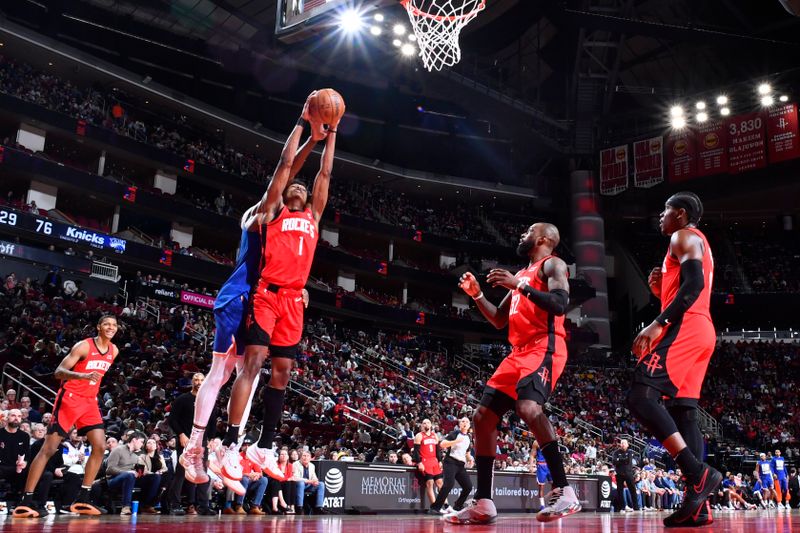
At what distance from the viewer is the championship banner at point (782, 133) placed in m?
28.1

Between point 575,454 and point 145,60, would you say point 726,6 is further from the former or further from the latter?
point 145,60

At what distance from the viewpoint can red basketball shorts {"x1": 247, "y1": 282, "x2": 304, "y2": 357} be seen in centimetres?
476

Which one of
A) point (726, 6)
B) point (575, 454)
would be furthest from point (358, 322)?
point (726, 6)

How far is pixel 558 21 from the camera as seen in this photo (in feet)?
93.1

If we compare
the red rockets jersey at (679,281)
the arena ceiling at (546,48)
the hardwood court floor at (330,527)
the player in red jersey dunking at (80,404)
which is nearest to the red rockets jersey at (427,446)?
the player in red jersey dunking at (80,404)

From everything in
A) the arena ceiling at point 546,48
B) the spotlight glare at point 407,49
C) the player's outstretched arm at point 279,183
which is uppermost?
the arena ceiling at point 546,48

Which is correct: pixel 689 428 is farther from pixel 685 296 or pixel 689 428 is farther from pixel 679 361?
pixel 685 296

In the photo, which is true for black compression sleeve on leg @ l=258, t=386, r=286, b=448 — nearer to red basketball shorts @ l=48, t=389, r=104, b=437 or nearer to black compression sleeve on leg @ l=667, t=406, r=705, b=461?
black compression sleeve on leg @ l=667, t=406, r=705, b=461

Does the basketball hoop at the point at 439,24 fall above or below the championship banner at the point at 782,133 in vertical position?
below

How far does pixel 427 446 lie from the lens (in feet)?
43.0

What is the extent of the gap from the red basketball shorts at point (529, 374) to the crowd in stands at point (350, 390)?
6.24 meters

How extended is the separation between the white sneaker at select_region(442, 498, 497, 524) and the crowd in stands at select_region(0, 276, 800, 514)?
6067 millimetres

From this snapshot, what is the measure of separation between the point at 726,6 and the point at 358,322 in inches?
783

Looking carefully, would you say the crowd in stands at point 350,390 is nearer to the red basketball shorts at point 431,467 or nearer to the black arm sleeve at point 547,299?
the red basketball shorts at point 431,467
